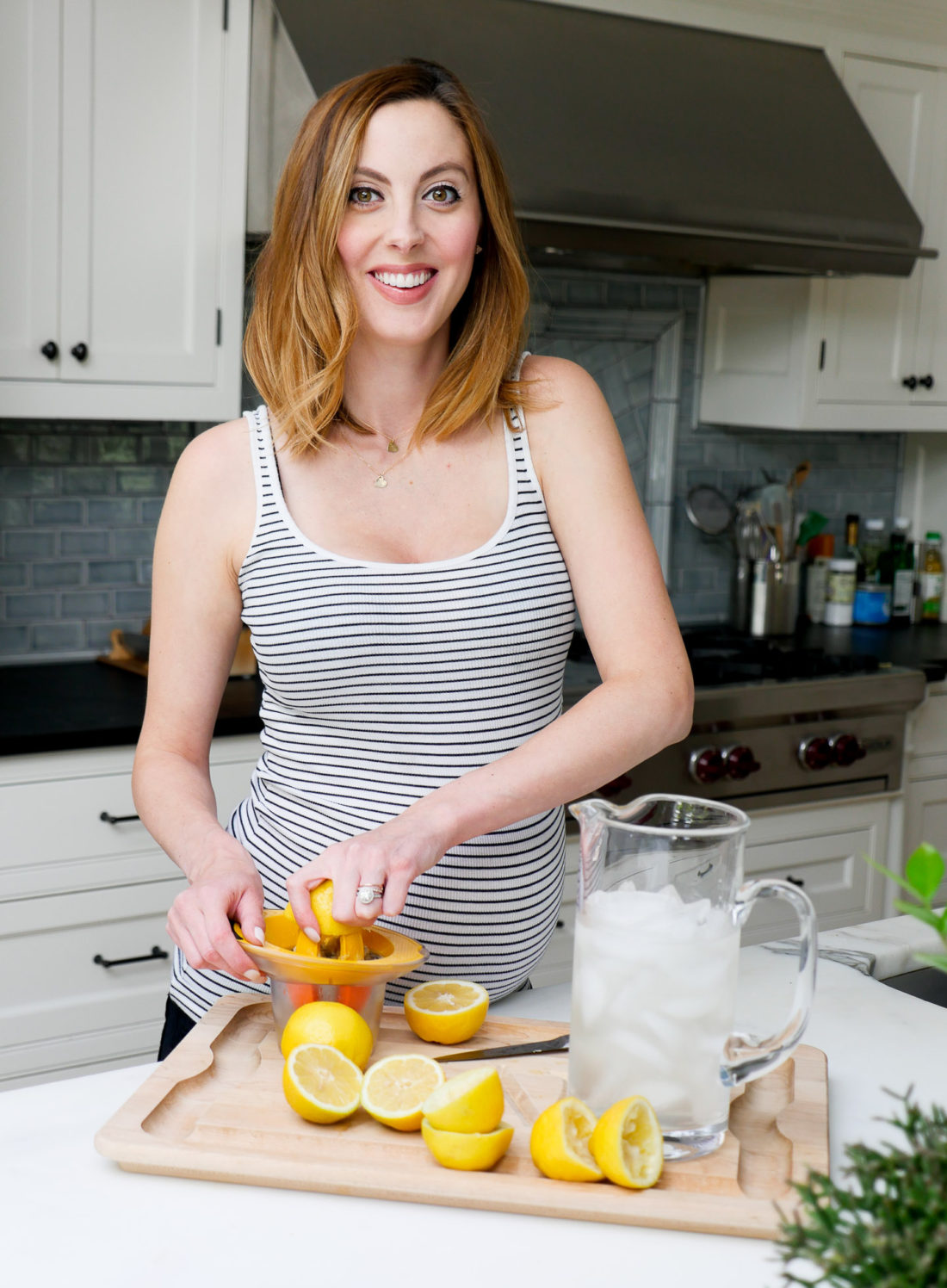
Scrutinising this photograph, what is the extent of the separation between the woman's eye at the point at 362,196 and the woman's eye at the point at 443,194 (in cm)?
5

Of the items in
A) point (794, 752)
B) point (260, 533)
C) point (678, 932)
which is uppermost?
point (260, 533)

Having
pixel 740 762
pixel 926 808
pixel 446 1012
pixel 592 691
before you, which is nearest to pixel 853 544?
pixel 926 808

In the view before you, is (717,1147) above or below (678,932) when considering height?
below

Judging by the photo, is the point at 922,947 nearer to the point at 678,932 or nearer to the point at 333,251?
the point at 678,932

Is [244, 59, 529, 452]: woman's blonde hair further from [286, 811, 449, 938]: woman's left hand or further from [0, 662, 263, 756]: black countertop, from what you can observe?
[0, 662, 263, 756]: black countertop

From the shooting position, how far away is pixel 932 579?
365 centimetres

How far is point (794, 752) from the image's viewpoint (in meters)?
2.87

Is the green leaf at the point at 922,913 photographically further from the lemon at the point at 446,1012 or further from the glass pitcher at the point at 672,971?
the lemon at the point at 446,1012

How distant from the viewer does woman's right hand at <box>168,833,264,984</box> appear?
3.24 feet

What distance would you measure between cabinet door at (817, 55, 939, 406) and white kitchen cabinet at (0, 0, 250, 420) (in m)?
1.45

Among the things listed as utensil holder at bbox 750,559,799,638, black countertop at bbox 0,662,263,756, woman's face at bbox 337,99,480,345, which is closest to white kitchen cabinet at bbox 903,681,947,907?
utensil holder at bbox 750,559,799,638

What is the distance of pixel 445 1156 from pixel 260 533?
0.64 meters

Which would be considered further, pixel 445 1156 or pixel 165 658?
pixel 165 658

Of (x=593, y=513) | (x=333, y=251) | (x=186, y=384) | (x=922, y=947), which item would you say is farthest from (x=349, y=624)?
(x=186, y=384)
